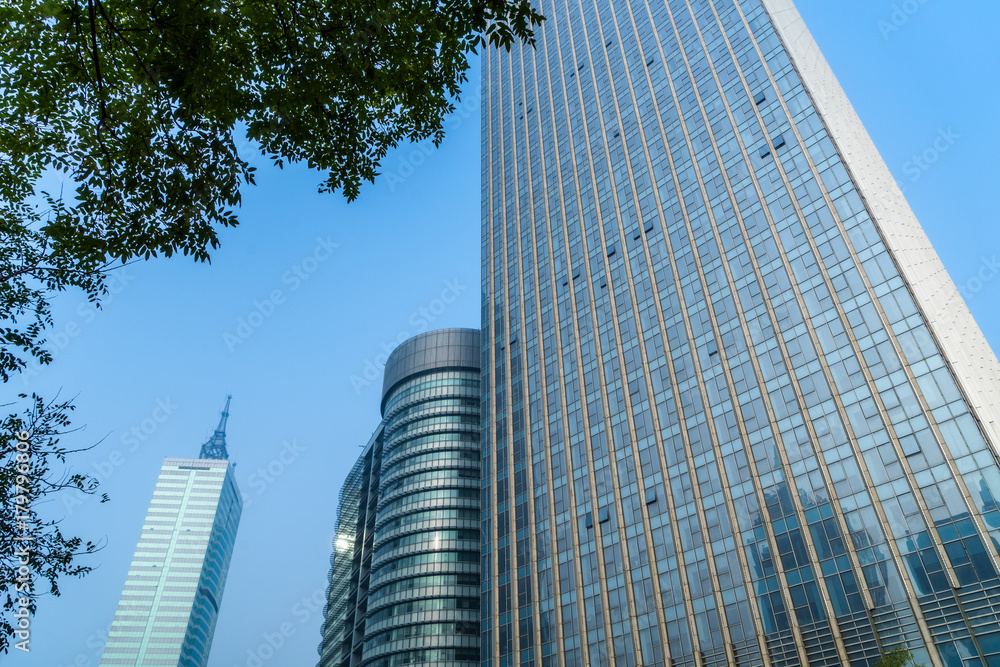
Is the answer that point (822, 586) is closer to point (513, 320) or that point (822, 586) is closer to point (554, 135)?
point (513, 320)

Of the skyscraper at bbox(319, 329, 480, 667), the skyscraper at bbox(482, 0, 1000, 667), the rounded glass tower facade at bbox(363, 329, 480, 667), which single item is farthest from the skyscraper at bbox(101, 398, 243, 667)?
the skyscraper at bbox(482, 0, 1000, 667)

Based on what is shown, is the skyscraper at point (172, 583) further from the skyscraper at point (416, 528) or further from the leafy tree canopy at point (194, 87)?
the leafy tree canopy at point (194, 87)

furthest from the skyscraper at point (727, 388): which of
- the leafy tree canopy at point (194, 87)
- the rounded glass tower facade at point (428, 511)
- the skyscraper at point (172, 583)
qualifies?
the skyscraper at point (172, 583)

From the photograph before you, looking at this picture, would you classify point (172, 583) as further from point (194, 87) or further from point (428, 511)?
point (194, 87)

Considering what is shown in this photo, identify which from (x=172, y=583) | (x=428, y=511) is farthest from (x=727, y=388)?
(x=172, y=583)

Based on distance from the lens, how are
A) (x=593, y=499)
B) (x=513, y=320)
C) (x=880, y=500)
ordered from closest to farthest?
(x=880, y=500) < (x=593, y=499) < (x=513, y=320)

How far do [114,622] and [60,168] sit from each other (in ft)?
662

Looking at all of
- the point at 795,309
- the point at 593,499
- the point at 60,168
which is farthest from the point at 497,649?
the point at 60,168

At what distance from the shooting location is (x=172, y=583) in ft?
587

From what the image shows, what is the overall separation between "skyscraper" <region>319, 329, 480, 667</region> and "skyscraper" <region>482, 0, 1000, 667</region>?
16842mm

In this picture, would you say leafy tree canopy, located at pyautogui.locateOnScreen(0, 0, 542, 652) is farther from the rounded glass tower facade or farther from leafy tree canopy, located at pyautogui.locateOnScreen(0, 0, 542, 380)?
the rounded glass tower facade

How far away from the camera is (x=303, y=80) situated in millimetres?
9750

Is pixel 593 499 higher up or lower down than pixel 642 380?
lower down

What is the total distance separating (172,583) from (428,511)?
133986mm
